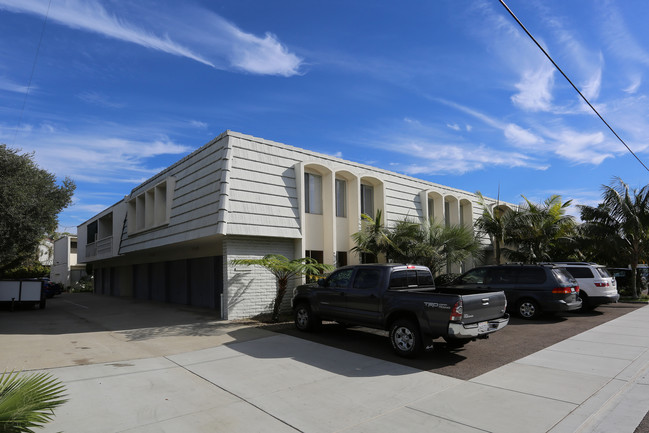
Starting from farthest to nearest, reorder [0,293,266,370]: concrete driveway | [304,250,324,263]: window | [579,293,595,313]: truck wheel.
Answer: [304,250,324,263]: window < [579,293,595,313]: truck wheel < [0,293,266,370]: concrete driveway

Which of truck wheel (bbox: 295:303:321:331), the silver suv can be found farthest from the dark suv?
truck wheel (bbox: 295:303:321:331)

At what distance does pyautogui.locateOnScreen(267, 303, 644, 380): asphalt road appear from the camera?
Answer: 7.78 meters

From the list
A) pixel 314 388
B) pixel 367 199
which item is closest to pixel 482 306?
pixel 314 388

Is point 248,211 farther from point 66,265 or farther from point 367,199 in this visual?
point 66,265

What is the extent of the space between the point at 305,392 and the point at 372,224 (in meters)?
10.1

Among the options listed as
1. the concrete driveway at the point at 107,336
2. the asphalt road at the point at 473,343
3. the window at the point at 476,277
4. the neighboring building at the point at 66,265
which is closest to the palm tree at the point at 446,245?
the window at the point at 476,277

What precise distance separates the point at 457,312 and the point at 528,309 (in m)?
7.20

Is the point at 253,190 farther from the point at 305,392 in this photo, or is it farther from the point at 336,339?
the point at 305,392

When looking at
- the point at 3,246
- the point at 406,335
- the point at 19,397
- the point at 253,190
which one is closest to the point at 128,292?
the point at 3,246

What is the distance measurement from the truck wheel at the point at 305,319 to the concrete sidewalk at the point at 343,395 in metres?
1.90

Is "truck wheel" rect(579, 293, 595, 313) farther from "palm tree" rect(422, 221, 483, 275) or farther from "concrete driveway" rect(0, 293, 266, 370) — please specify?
"concrete driveway" rect(0, 293, 266, 370)

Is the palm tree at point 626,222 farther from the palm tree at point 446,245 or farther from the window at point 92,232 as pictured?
the window at point 92,232

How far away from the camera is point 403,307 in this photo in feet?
27.2

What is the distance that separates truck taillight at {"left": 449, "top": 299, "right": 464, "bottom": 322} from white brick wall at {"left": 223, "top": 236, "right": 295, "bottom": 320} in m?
7.95
